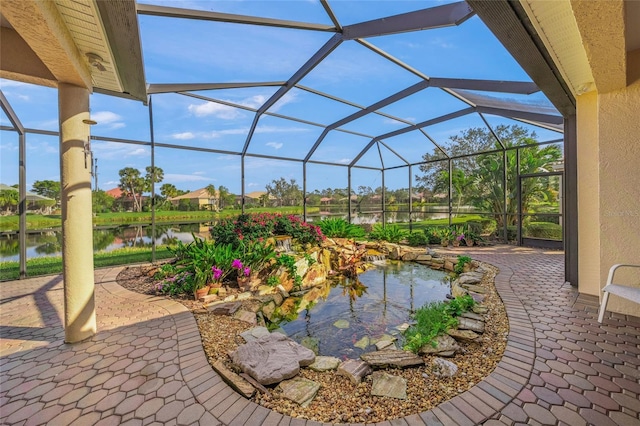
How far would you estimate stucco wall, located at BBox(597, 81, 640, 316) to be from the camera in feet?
10.3

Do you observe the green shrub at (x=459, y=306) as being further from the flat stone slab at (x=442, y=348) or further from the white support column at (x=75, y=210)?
the white support column at (x=75, y=210)

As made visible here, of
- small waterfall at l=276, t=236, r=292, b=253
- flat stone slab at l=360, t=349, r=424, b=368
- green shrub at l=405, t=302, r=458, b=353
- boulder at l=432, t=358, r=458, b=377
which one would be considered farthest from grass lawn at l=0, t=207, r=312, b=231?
boulder at l=432, t=358, r=458, b=377

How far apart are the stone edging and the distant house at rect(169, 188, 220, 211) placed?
5597mm

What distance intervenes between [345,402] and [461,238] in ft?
26.2

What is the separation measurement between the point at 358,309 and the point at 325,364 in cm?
177

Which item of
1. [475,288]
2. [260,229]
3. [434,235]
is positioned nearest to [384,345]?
[475,288]

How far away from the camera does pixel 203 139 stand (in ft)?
23.0

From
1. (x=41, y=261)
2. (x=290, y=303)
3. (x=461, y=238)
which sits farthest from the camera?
(x=461, y=238)

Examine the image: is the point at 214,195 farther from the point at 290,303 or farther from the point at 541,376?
the point at 541,376

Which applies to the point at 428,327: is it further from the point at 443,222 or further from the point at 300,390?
the point at 443,222

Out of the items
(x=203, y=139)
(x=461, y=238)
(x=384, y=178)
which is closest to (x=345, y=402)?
(x=203, y=139)

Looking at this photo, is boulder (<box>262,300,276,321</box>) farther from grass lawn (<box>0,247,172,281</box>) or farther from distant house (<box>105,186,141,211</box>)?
distant house (<box>105,186,141,211</box>)

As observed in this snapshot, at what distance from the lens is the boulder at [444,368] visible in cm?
215

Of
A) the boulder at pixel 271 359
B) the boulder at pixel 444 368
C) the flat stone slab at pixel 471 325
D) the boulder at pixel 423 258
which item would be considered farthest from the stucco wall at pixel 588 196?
the boulder at pixel 271 359
